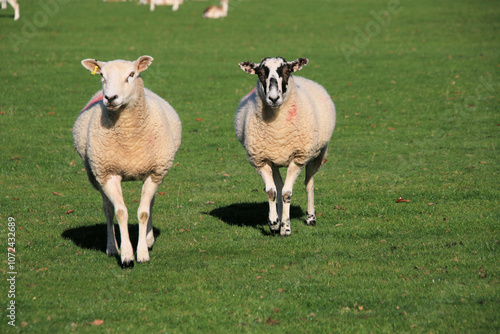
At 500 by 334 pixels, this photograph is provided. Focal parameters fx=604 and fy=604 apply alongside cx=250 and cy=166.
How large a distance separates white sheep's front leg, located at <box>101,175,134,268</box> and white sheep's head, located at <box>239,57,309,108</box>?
2435mm

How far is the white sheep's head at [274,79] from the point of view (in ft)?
28.3

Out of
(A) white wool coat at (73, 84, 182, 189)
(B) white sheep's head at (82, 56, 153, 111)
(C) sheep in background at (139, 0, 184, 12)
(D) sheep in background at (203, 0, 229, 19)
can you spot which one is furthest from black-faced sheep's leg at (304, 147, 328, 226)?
(C) sheep in background at (139, 0, 184, 12)

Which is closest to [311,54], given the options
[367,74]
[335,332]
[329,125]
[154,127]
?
[367,74]

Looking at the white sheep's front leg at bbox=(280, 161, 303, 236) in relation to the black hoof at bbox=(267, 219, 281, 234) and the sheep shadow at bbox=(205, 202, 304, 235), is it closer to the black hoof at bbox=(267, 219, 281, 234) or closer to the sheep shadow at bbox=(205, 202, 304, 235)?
the black hoof at bbox=(267, 219, 281, 234)

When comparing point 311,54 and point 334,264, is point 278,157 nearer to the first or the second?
point 334,264

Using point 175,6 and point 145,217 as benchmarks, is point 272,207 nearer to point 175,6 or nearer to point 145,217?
point 145,217

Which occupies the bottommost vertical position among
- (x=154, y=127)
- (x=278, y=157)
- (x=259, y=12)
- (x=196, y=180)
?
(x=196, y=180)

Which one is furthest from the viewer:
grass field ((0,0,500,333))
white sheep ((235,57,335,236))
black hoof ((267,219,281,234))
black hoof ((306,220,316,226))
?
black hoof ((306,220,316,226))

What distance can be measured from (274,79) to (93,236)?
12.1 feet

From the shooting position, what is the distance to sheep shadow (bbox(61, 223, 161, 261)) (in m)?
8.88

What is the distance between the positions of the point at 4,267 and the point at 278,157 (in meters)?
4.09

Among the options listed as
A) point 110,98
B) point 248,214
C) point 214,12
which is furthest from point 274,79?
point 214,12

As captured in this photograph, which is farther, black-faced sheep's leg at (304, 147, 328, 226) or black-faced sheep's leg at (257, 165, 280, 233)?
black-faced sheep's leg at (304, 147, 328, 226)

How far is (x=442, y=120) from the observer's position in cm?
1838
